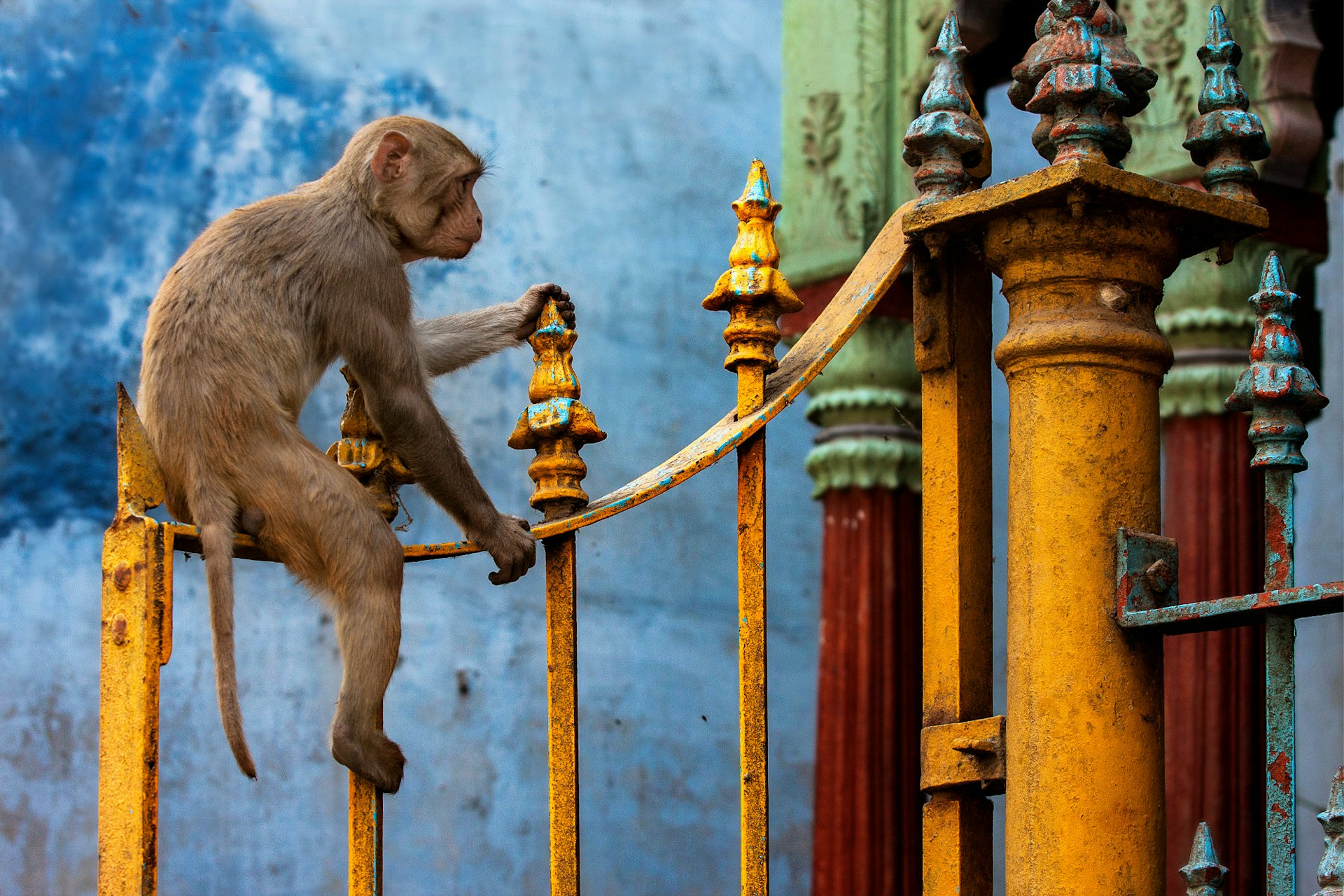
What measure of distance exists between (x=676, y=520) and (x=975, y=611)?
3829mm

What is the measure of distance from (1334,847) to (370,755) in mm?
1299

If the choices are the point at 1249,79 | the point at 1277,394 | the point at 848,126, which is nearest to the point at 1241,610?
the point at 1277,394

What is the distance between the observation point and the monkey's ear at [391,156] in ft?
9.75

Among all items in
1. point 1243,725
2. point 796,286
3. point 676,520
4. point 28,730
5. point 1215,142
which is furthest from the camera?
point 676,520

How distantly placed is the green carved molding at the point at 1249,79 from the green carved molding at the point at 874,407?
97 centimetres

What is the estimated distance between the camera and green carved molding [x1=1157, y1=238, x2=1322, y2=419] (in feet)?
15.4

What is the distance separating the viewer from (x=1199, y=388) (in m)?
4.73

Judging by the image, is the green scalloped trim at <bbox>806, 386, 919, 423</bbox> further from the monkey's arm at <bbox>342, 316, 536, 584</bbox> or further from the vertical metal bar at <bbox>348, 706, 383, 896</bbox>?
the vertical metal bar at <bbox>348, 706, 383, 896</bbox>

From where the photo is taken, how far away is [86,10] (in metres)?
5.61

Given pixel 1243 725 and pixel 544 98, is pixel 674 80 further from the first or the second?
pixel 1243 725

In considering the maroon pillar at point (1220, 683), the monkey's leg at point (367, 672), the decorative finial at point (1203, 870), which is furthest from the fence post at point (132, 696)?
the maroon pillar at point (1220, 683)

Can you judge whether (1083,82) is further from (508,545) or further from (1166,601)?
(508,545)

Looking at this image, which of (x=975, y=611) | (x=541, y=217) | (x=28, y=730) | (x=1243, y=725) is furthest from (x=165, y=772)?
(x=975, y=611)

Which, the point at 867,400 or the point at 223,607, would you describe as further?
the point at 867,400
